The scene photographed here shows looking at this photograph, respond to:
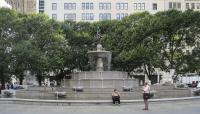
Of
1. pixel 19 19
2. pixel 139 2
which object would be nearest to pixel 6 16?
pixel 19 19

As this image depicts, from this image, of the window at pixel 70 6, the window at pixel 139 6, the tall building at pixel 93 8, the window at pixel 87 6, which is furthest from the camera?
the window at pixel 139 6

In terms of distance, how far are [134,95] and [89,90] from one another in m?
3.94

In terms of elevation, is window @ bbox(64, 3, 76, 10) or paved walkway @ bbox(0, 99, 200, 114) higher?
window @ bbox(64, 3, 76, 10)

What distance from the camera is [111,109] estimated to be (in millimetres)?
28312

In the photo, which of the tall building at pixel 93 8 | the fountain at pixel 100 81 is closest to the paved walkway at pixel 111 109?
the fountain at pixel 100 81

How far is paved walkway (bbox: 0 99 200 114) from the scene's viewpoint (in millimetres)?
26250

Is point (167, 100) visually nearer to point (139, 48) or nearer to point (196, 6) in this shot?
point (139, 48)

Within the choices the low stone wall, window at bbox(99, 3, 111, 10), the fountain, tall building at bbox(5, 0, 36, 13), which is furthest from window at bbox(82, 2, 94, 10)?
the low stone wall

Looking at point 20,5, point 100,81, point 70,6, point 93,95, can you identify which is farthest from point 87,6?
point 93,95

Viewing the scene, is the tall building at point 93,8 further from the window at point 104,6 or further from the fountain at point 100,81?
the fountain at point 100,81

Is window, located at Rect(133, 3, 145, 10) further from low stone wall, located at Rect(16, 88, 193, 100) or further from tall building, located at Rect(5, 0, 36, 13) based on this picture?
low stone wall, located at Rect(16, 88, 193, 100)

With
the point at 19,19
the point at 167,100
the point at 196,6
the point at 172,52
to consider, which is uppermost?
the point at 196,6

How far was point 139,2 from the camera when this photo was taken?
112250 millimetres

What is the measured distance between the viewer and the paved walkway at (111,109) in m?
26.2
